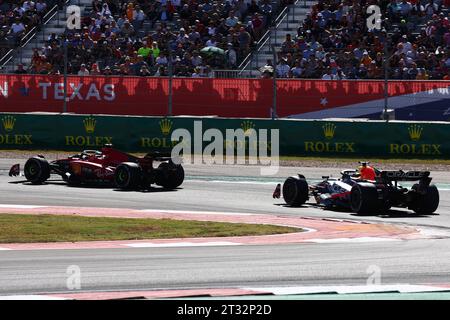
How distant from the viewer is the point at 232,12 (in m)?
37.7

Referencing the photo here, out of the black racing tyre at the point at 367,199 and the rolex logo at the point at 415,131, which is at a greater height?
the rolex logo at the point at 415,131

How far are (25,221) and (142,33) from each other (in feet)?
70.0

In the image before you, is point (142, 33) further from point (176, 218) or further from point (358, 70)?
point (176, 218)

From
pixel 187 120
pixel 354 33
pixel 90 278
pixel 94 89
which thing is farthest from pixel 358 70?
pixel 90 278

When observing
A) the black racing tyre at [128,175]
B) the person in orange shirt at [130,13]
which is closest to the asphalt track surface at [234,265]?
the black racing tyre at [128,175]

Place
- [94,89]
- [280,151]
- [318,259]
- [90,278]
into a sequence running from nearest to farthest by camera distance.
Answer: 1. [90,278]
2. [318,259]
3. [280,151]
4. [94,89]

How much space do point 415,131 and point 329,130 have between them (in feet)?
7.75

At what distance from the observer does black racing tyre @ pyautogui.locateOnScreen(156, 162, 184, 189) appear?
2469cm

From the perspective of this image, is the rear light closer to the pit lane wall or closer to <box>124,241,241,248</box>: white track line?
the pit lane wall

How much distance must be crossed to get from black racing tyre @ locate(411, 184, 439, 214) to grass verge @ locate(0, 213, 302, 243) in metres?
3.43

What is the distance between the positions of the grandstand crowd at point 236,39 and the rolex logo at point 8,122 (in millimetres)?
3946

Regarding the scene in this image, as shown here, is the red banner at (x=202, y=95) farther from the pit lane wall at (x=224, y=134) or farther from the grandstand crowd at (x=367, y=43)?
the pit lane wall at (x=224, y=134)

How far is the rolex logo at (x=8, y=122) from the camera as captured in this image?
32.7 meters

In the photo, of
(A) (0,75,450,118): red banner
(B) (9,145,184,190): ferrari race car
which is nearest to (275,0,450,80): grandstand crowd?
(A) (0,75,450,118): red banner
